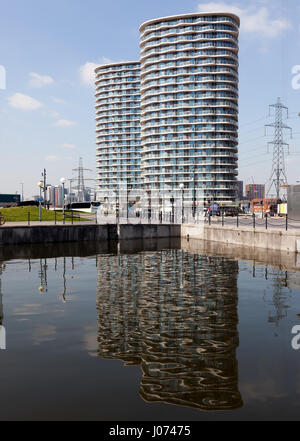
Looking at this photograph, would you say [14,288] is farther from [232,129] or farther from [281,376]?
[232,129]

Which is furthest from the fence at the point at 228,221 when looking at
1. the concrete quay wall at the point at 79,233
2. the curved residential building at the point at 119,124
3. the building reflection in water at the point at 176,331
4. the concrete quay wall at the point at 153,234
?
the curved residential building at the point at 119,124

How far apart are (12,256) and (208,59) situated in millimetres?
91755

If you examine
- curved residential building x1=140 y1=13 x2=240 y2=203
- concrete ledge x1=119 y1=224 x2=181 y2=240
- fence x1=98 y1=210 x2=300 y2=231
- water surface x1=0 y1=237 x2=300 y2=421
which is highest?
curved residential building x1=140 y1=13 x2=240 y2=203

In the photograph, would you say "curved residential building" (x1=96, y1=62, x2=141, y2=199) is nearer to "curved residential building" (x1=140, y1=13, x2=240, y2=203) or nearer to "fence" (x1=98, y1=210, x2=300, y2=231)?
"curved residential building" (x1=140, y1=13, x2=240, y2=203)

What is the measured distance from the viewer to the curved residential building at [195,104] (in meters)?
97.3

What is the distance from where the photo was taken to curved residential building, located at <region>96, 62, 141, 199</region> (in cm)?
13075

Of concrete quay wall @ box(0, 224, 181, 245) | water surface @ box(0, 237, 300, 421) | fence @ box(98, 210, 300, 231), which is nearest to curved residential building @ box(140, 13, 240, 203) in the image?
fence @ box(98, 210, 300, 231)

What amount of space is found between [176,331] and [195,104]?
321 feet

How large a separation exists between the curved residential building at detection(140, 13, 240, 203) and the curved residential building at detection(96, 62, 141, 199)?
1044 inches

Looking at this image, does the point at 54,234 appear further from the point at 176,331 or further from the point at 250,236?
the point at 176,331

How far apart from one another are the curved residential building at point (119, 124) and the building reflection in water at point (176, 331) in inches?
4670

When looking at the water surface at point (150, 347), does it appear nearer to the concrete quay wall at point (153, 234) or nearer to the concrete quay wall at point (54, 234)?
the concrete quay wall at point (153, 234)

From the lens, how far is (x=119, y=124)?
133m

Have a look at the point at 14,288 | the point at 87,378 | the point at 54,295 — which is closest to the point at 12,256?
the point at 14,288
